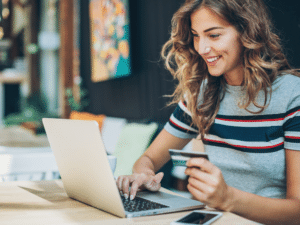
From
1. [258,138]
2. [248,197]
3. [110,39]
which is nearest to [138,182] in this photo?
[248,197]

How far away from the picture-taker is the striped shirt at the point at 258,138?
3.65ft

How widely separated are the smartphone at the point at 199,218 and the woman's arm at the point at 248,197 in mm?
39

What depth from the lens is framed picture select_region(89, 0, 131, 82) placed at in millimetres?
3396

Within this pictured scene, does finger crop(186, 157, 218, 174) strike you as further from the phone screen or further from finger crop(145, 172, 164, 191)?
finger crop(145, 172, 164, 191)

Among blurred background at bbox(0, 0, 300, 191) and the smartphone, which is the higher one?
blurred background at bbox(0, 0, 300, 191)

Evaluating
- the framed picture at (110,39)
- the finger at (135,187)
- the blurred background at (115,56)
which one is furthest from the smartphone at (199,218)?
the framed picture at (110,39)

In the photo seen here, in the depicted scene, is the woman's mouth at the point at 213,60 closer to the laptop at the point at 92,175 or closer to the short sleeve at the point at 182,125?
the short sleeve at the point at 182,125

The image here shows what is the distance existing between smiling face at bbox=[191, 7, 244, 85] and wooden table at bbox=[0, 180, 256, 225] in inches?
23.5

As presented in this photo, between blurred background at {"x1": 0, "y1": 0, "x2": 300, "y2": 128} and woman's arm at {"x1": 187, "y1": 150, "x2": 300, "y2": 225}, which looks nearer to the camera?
woman's arm at {"x1": 187, "y1": 150, "x2": 300, "y2": 225}

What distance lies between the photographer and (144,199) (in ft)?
3.05

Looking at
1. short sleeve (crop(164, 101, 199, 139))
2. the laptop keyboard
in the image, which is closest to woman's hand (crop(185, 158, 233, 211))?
the laptop keyboard

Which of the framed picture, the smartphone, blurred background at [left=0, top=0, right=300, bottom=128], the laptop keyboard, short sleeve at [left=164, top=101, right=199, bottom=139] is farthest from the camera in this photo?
the framed picture

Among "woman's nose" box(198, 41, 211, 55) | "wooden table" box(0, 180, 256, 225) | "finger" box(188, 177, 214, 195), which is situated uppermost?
"woman's nose" box(198, 41, 211, 55)

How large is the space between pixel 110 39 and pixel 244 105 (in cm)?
282
